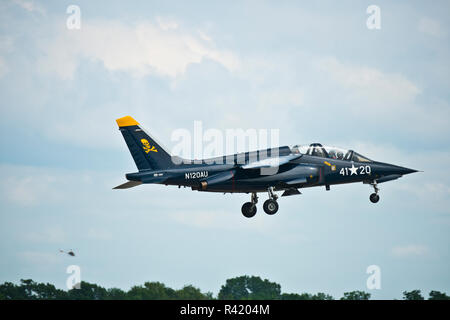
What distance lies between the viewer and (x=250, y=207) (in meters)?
54.2

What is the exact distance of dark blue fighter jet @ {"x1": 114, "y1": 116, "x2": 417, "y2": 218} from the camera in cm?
4991

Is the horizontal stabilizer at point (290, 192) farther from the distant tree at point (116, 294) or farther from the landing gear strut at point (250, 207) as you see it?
the distant tree at point (116, 294)

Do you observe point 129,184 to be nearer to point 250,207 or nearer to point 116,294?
point 250,207

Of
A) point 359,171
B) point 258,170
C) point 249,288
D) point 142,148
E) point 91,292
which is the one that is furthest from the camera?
point 249,288

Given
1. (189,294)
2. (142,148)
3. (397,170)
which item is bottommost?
(189,294)

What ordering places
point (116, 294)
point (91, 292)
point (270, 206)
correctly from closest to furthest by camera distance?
1. point (270, 206)
2. point (116, 294)
3. point (91, 292)

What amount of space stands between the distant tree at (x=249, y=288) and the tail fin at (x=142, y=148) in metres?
58.9

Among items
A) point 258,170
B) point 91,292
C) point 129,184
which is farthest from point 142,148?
point 91,292

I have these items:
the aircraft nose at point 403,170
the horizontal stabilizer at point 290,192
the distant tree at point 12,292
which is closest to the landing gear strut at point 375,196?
the aircraft nose at point 403,170

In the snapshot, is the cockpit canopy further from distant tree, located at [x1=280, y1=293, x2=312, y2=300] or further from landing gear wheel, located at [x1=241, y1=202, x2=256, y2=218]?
distant tree, located at [x1=280, y1=293, x2=312, y2=300]

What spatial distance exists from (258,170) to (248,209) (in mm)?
3769
